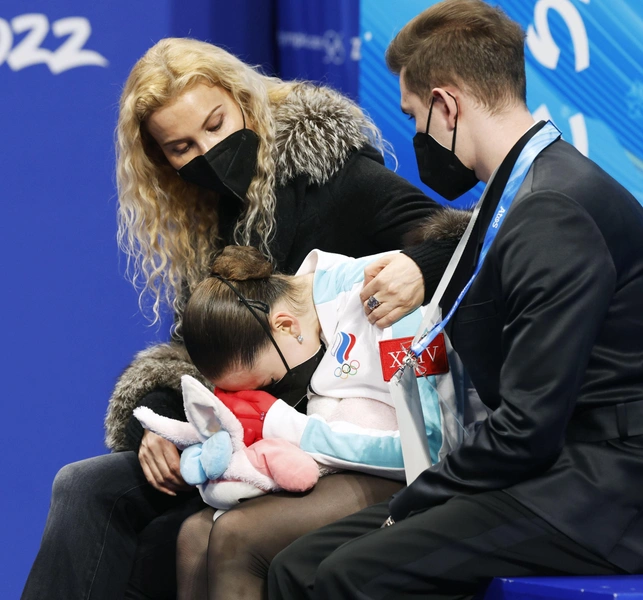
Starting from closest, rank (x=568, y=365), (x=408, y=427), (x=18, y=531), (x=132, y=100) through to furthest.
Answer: (x=568, y=365)
(x=408, y=427)
(x=132, y=100)
(x=18, y=531)

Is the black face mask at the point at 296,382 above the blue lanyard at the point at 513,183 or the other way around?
the other way around

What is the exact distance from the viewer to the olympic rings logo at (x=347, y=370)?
1847mm

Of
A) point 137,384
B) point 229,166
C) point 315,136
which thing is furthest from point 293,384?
point 315,136

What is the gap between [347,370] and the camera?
6.08 ft

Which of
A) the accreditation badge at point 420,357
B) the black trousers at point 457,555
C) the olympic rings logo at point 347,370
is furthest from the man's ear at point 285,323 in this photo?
the black trousers at point 457,555

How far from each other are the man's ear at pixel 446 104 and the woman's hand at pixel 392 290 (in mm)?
366

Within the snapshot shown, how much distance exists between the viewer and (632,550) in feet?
4.52

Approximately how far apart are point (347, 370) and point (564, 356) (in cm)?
Result: 63

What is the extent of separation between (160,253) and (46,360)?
1085mm

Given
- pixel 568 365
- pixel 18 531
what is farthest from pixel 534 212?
pixel 18 531

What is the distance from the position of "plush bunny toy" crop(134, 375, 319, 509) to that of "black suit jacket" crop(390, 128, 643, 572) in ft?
1.09

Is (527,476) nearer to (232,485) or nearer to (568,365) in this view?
(568,365)

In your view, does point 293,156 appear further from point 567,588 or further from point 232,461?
point 567,588

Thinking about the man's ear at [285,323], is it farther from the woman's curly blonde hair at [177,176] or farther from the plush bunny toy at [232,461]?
the woman's curly blonde hair at [177,176]
